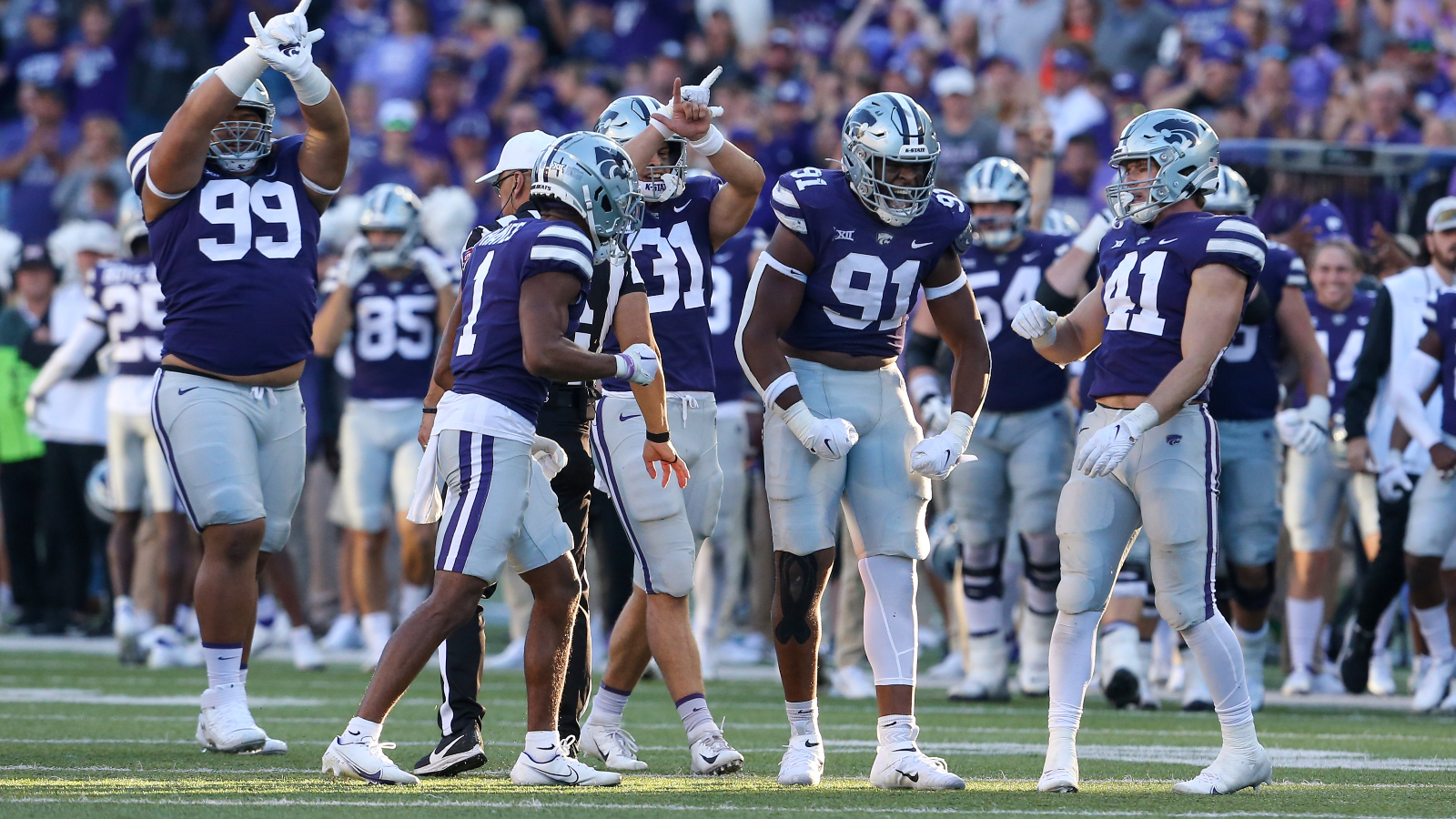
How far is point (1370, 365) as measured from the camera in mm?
8469

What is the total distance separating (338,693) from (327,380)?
10.3ft

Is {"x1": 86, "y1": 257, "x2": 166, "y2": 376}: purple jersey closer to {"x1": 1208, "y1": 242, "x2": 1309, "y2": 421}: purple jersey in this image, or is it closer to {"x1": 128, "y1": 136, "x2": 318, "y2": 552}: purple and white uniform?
{"x1": 128, "y1": 136, "x2": 318, "y2": 552}: purple and white uniform

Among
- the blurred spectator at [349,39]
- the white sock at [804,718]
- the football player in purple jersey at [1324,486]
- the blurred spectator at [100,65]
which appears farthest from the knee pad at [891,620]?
the blurred spectator at [100,65]

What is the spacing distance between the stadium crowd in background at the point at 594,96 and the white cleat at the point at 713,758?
3.32 m

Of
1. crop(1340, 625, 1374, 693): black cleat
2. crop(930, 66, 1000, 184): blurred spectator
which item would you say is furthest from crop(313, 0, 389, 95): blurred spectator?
crop(1340, 625, 1374, 693): black cleat

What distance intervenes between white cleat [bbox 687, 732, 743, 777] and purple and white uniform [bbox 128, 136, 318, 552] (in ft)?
5.34

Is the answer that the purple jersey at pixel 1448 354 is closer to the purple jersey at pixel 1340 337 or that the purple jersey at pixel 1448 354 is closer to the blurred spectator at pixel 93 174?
the purple jersey at pixel 1340 337

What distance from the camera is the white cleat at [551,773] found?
16.7 feet

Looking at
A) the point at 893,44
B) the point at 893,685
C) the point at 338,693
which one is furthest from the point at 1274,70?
the point at 893,685

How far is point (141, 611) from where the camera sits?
1012cm

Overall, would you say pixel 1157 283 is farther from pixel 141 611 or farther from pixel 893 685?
pixel 141 611

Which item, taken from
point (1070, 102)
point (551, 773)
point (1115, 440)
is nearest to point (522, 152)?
point (551, 773)

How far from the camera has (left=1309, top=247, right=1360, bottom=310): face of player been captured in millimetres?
9500

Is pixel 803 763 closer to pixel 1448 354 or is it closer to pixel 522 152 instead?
pixel 522 152
